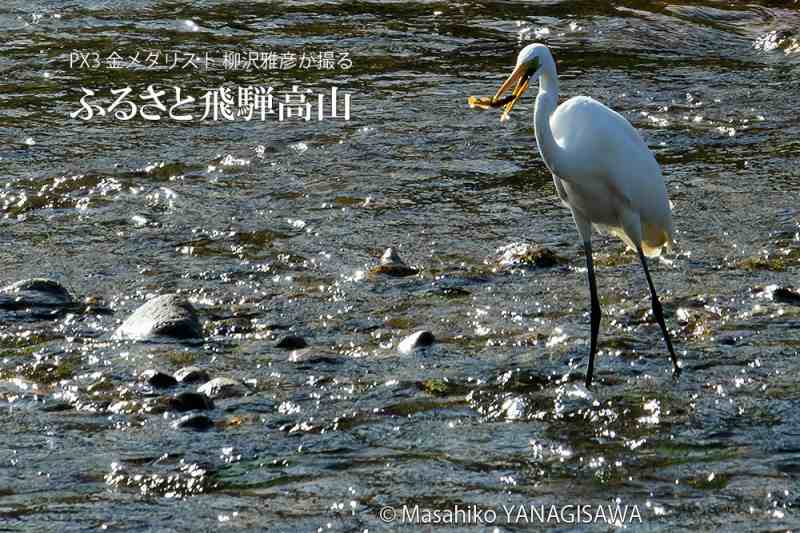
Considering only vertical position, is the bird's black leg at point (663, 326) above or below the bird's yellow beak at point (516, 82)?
below

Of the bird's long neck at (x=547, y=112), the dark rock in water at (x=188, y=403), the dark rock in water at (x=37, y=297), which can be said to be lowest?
the dark rock in water at (x=37, y=297)

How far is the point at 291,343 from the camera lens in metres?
5.58

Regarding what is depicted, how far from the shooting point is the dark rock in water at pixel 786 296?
586cm

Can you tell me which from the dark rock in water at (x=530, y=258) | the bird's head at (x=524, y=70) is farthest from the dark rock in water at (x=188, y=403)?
the dark rock in water at (x=530, y=258)

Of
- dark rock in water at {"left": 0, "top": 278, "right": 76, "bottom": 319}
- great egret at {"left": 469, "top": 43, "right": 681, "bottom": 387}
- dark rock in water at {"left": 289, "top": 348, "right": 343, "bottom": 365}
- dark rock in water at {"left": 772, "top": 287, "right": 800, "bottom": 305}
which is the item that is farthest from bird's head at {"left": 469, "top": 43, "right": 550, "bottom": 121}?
dark rock in water at {"left": 0, "top": 278, "right": 76, "bottom": 319}

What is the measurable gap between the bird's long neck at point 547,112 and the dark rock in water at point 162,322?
5.31ft

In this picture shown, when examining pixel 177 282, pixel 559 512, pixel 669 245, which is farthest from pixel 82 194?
pixel 559 512

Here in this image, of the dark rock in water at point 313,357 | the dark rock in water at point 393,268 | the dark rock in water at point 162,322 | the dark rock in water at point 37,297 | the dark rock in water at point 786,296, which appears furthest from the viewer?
the dark rock in water at point 393,268

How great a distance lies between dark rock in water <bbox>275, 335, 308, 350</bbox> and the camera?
5.58 metres

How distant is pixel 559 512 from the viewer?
4074mm

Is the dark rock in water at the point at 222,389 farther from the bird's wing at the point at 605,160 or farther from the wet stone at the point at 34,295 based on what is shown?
the bird's wing at the point at 605,160

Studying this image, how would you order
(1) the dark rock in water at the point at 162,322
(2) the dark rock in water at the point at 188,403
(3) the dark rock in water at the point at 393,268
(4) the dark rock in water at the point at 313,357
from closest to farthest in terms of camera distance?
1. (2) the dark rock in water at the point at 188,403
2. (4) the dark rock in water at the point at 313,357
3. (1) the dark rock in water at the point at 162,322
4. (3) the dark rock in water at the point at 393,268

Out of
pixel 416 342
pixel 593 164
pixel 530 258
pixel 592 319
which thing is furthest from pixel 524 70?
pixel 530 258

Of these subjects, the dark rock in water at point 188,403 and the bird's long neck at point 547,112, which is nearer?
the dark rock in water at point 188,403
